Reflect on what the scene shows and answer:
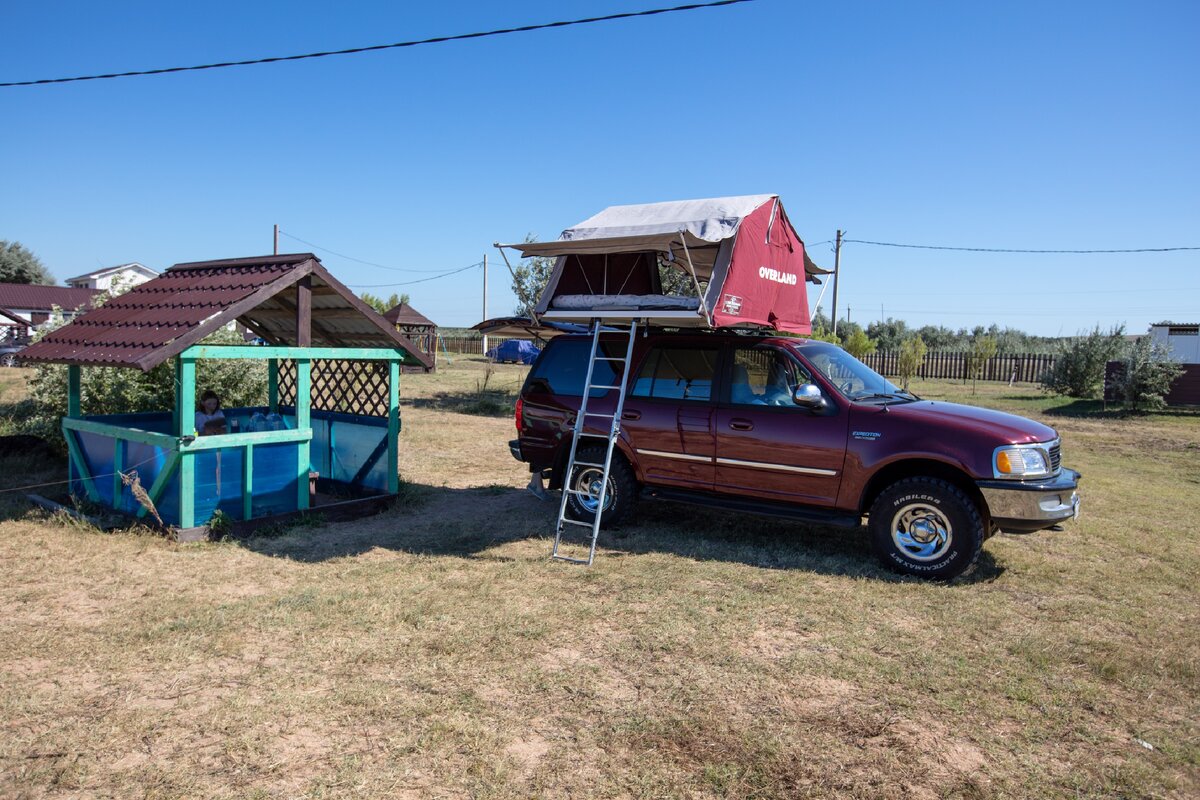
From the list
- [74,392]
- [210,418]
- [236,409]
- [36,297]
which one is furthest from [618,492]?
[36,297]

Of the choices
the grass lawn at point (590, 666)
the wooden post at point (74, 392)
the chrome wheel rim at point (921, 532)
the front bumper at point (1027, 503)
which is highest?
the wooden post at point (74, 392)

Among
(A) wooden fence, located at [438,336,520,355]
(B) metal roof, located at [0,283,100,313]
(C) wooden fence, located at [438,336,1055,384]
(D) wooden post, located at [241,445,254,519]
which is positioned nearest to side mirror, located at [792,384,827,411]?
(D) wooden post, located at [241,445,254,519]

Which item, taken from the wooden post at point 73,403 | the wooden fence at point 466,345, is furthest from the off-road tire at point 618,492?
the wooden fence at point 466,345

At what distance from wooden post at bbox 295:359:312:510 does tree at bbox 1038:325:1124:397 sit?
2458 centimetres

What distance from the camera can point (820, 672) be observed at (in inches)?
181

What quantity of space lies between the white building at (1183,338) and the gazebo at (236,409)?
2854cm

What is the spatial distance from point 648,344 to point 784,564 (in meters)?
2.46

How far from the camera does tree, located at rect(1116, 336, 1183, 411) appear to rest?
2109 cm

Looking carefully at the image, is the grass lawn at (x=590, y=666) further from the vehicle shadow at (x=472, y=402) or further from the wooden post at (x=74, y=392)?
the vehicle shadow at (x=472, y=402)

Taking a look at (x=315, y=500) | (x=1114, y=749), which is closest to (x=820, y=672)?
(x=1114, y=749)

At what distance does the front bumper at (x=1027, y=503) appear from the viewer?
19.6ft

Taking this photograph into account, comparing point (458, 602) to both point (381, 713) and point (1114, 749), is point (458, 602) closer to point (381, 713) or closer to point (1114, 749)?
point (381, 713)

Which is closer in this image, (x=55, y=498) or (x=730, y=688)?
(x=730, y=688)

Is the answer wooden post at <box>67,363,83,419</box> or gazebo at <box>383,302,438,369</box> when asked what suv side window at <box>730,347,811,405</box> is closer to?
wooden post at <box>67,363,83,419</box>
